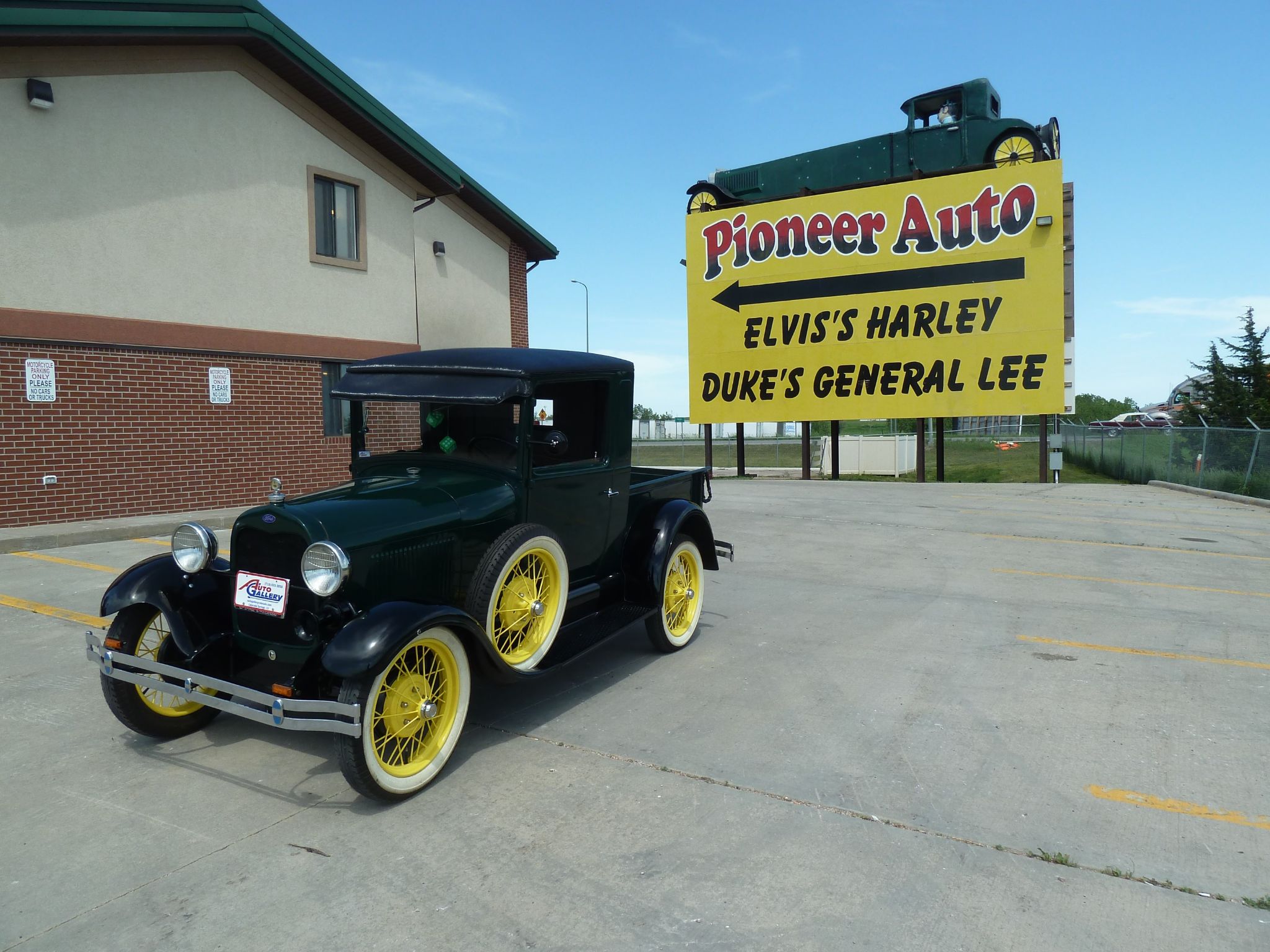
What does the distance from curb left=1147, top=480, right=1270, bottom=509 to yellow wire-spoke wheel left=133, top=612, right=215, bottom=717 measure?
57.7 feet

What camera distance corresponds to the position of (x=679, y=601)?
20.8ft

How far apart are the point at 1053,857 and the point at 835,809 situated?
0.84m

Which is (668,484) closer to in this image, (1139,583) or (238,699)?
(238,699)

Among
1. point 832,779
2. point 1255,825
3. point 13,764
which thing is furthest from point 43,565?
point 1255,825

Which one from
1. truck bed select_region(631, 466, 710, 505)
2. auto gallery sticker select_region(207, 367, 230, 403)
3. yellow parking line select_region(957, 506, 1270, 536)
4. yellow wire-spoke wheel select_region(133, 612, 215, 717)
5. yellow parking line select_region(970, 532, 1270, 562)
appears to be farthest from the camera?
auto gallery sticker select_region(207, 367, 230, 403)

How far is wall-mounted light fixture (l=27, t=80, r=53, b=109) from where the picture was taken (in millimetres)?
10953

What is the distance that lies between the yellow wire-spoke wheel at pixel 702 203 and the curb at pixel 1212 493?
41.5ft

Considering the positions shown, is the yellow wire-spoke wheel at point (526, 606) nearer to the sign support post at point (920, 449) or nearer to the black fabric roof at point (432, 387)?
the black fabric roof at point (432, 387)

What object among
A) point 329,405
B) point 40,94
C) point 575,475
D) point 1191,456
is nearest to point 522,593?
point 575,475

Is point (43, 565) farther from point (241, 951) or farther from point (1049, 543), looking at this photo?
point (1049, 543)

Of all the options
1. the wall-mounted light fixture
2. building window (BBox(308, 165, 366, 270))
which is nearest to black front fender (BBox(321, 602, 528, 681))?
the wall-mounted light fixture

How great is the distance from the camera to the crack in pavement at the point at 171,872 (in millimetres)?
2922

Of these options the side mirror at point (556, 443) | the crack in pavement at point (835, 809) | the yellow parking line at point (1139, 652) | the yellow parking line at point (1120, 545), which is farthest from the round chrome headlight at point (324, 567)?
the yellow parking line at point (1120, 545)

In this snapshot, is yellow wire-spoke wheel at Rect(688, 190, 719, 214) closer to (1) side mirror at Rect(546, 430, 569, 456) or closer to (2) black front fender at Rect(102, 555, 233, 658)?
(1) side mirror at Rect(546, 430, 569, 456)
